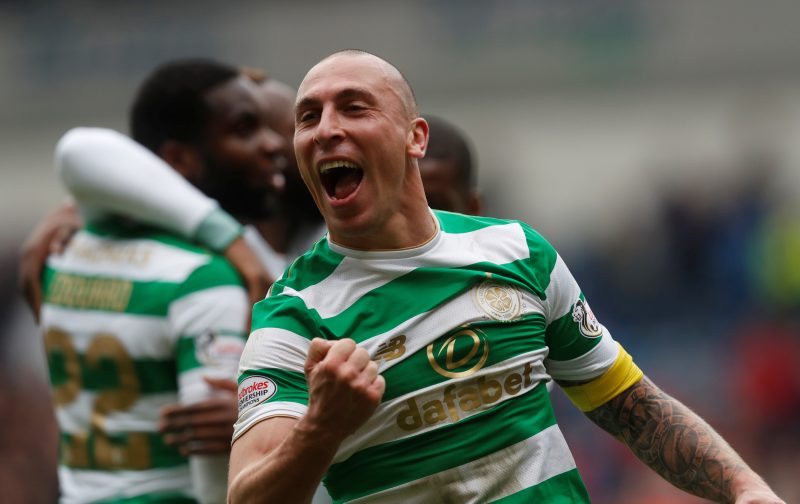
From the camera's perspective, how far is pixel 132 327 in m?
4.26

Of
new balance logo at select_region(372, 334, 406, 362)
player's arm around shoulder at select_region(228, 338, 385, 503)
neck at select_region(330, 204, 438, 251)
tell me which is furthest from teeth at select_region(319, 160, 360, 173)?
player's arm around shoulder at select_region(228, 338, 385, 503)

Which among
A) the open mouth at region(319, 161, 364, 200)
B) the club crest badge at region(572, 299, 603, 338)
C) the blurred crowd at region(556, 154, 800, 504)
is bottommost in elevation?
the blurred crowd at region(556, 154, 800, 504)

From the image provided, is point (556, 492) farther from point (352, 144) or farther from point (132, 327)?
point (132, 327)

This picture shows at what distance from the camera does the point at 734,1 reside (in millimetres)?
14844

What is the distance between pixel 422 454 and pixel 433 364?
0.20m

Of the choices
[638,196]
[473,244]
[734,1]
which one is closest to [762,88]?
[734,1]

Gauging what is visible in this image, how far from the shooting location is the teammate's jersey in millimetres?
4188

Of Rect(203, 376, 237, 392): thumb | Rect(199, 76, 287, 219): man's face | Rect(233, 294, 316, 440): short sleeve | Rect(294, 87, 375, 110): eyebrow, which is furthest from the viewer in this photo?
Rect(199, 76, 287, 219): man's face

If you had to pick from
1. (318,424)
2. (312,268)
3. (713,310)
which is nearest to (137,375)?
(312,268)

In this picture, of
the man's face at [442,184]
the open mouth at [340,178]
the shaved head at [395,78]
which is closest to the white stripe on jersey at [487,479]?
the open mouth at [340,178]

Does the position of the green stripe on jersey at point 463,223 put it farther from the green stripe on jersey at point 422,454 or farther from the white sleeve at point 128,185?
the white sleeve at point 128,185

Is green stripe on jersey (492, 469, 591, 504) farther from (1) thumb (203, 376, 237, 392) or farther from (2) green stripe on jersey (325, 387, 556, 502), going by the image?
(1) thumb (203, 376, 237, 392)

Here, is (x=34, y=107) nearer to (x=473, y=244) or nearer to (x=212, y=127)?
(x=212, y=127)

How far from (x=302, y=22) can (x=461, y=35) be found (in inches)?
72.7
